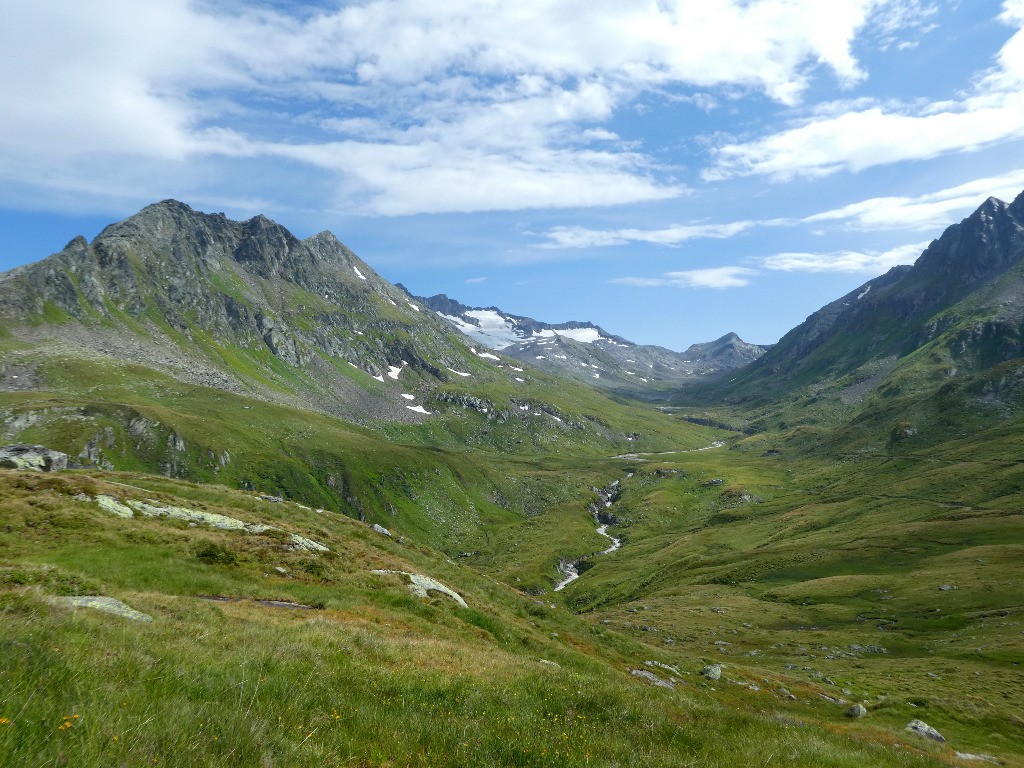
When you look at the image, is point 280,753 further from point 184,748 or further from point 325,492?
point 325,492

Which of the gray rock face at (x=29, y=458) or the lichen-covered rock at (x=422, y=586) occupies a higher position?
the gray rock face at (x=29, y=458)

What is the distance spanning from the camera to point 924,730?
40.7 m

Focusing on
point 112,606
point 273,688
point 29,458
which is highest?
point 273,688

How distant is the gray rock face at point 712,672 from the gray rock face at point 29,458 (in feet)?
210

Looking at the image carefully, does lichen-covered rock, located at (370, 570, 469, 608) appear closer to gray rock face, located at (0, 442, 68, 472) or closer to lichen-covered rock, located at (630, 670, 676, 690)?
lichen-covered rock, located at (630, 670, 676, 690)

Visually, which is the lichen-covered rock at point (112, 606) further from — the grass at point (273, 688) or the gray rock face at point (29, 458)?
the gray rock face at point (29, 458)

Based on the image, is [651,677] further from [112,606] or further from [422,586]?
[112,606]

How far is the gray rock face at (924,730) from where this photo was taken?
4010 cm

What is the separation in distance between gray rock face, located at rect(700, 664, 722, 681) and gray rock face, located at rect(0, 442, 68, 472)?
6413cm

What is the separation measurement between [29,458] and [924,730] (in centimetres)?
8477

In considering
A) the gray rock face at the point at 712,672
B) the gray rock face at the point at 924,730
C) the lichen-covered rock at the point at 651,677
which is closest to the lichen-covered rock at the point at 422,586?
the lichen-covered rock at the point at 651,677

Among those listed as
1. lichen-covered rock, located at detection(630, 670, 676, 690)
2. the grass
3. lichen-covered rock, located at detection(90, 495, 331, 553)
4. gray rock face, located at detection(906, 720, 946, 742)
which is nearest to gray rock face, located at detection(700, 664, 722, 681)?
lichen-covered rock, located at detection(630, 670, 676, 690)

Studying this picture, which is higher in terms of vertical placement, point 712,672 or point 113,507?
point 113,507

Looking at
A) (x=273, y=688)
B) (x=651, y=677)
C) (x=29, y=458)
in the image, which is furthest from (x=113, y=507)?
(x=651, y=677)
